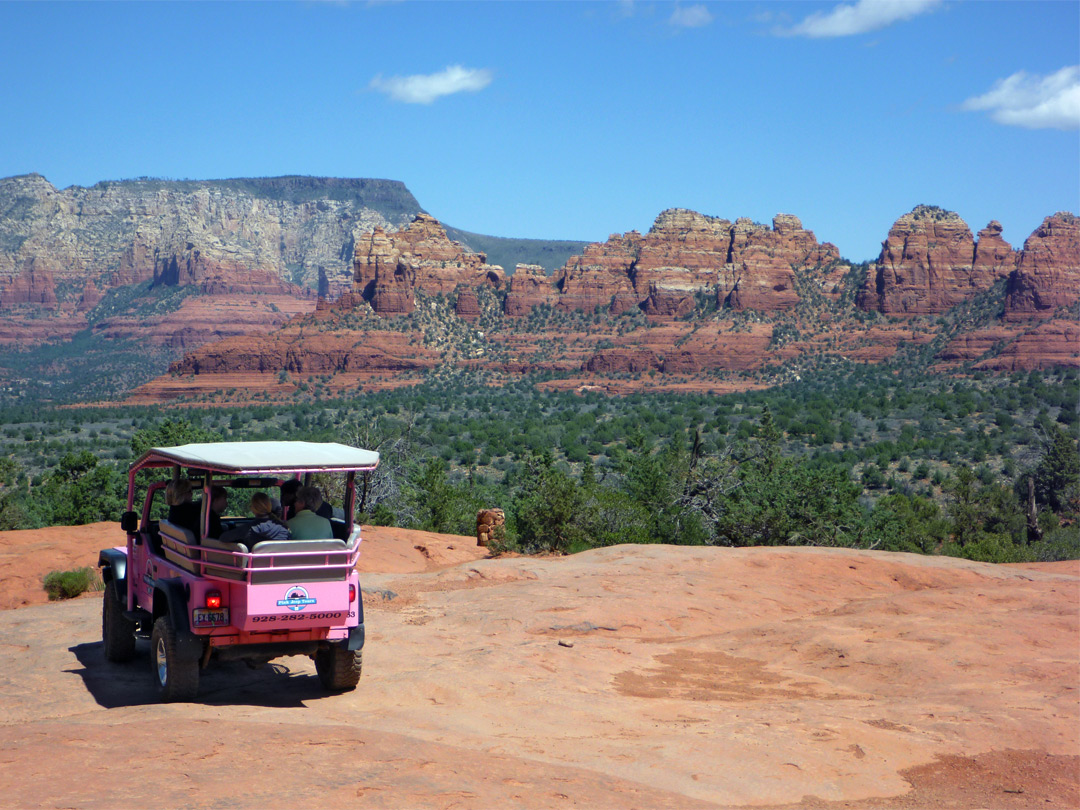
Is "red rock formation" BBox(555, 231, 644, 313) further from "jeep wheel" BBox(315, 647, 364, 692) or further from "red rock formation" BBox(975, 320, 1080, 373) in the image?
"jeep wheel" BBox(315, 647, 364, 692)

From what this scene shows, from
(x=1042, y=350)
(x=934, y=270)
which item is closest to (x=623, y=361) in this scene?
(x=934, y=270)

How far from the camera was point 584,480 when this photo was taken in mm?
32938

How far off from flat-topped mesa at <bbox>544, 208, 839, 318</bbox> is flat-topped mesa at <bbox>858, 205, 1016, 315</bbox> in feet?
35.2

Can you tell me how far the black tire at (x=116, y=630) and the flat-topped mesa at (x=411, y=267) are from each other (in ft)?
379

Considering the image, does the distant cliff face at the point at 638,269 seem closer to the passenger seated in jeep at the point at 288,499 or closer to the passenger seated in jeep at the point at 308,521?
the passenger seated in jeep at the point at 288,499

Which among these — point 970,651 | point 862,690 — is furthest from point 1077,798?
point 970,651

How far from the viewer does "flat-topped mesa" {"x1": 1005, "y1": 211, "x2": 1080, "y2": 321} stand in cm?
10481

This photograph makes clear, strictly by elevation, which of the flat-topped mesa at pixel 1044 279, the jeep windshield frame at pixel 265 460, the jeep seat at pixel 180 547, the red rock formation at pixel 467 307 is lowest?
the jeep seat at pixel 180 547

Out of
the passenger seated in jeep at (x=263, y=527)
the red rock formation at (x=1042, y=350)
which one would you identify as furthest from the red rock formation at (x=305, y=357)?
the passenger seated in jeep at (x=263, y=527)

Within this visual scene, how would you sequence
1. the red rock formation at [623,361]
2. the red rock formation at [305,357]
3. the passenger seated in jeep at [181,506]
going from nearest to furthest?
the passenger seated in jeep at [181,506]
the red rock formation at [623,361]
the red rock formation at [305,357]

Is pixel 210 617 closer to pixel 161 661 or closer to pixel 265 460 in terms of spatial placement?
pixel 161 661

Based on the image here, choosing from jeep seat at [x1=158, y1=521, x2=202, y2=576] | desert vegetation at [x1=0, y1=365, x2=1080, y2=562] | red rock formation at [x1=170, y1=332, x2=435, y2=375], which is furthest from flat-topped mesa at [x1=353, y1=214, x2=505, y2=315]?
jeep seat at [x1=158, y1=521, x2=202, y2=576]

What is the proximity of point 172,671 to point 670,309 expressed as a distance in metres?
120

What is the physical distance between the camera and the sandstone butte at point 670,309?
357ft
